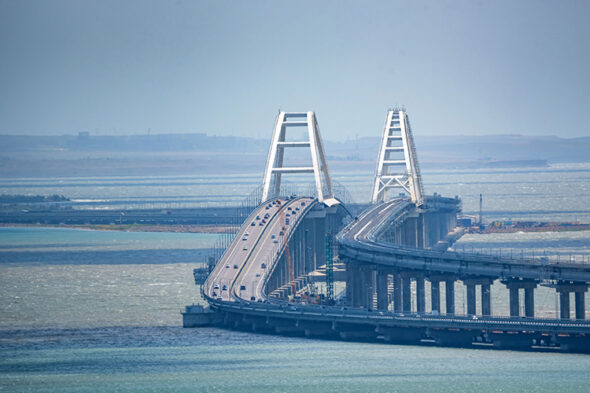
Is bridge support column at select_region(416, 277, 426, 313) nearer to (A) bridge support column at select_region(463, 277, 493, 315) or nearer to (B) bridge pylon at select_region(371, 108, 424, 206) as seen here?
(A) bridge support column at select_region(463, 277, 493, 315)

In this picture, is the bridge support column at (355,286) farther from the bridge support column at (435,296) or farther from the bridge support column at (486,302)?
the bridge support column at (486,302)

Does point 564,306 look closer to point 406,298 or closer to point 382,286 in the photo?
point 406,298

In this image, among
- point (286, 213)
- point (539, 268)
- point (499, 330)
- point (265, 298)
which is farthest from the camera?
point (286, 213)

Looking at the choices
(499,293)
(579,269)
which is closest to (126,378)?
(579,269)

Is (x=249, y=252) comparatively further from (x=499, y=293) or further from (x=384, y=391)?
(x=384, y=391)

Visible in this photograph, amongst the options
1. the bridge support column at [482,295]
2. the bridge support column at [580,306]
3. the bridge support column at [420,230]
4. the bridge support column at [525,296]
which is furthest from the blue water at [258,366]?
the bridge support column at [420,230]

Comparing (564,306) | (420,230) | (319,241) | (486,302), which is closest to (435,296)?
(486,302)
